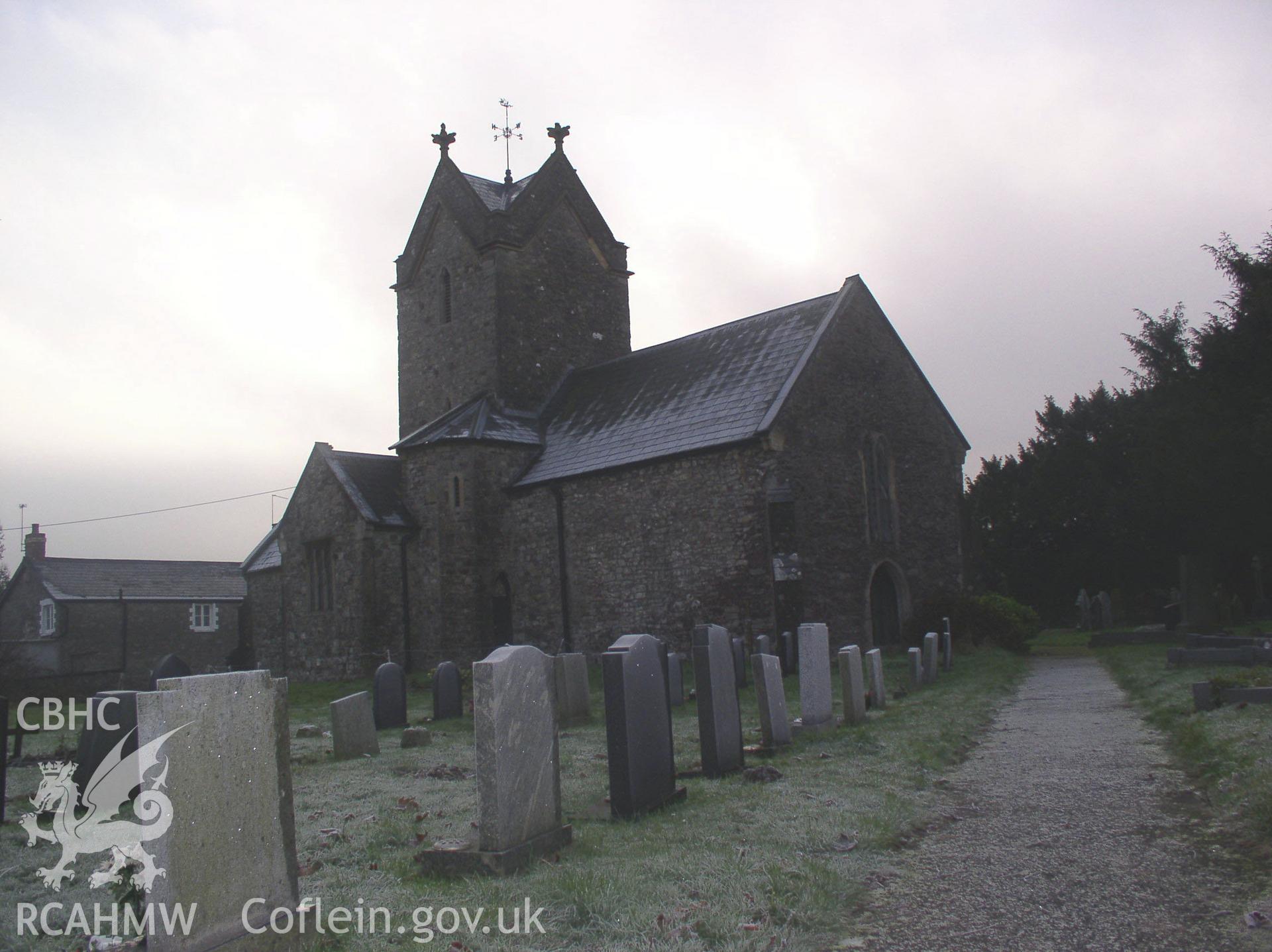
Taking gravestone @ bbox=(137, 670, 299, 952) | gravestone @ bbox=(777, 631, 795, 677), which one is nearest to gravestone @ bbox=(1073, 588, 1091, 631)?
gravestone @ bbox=(777, 631, 795, 677)

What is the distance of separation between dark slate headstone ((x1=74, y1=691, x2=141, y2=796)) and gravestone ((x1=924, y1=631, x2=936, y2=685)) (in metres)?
11.9

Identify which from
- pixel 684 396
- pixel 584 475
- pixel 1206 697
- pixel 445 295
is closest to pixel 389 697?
pixel 584 475

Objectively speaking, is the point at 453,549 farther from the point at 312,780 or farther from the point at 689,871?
Result: the point at 689,871

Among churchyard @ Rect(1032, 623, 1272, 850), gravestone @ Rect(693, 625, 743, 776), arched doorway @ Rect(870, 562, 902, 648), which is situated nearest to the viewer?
churchyard @ Rect(1032, 623, 1272, 850)

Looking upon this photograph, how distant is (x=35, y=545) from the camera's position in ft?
136

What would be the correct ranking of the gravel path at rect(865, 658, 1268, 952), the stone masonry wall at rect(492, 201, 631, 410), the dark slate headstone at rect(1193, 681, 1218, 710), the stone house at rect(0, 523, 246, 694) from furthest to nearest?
the stone house at rect(0, 523, 246, 694)
the stone masonry wall at rect(492, 201, 631, 410)
the dark slate headstone at rect(1193, 681, 1218, 710)
the gravel path at rect(865, 658, 1268, 952)

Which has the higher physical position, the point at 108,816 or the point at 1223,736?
the point at 108,816

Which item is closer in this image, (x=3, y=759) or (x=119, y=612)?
(x=3, y=759)

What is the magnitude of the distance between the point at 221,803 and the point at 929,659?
1401 centimetres

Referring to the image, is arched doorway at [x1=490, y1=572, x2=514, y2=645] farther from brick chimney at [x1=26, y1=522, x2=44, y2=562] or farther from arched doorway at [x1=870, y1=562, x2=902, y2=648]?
brick chimney at [x1=26, y1=522, x2=44, y2=562]

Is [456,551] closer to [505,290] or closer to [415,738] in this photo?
[505,290]

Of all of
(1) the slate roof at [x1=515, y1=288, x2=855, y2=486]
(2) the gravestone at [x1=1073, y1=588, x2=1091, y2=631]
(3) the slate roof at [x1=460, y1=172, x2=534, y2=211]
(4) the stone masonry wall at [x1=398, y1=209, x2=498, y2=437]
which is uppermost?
(3) the slate roof at [x1=460, y1=172, x2=534, y2=211]

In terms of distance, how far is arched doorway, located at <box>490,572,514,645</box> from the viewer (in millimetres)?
24828

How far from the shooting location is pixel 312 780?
890 centimetres
